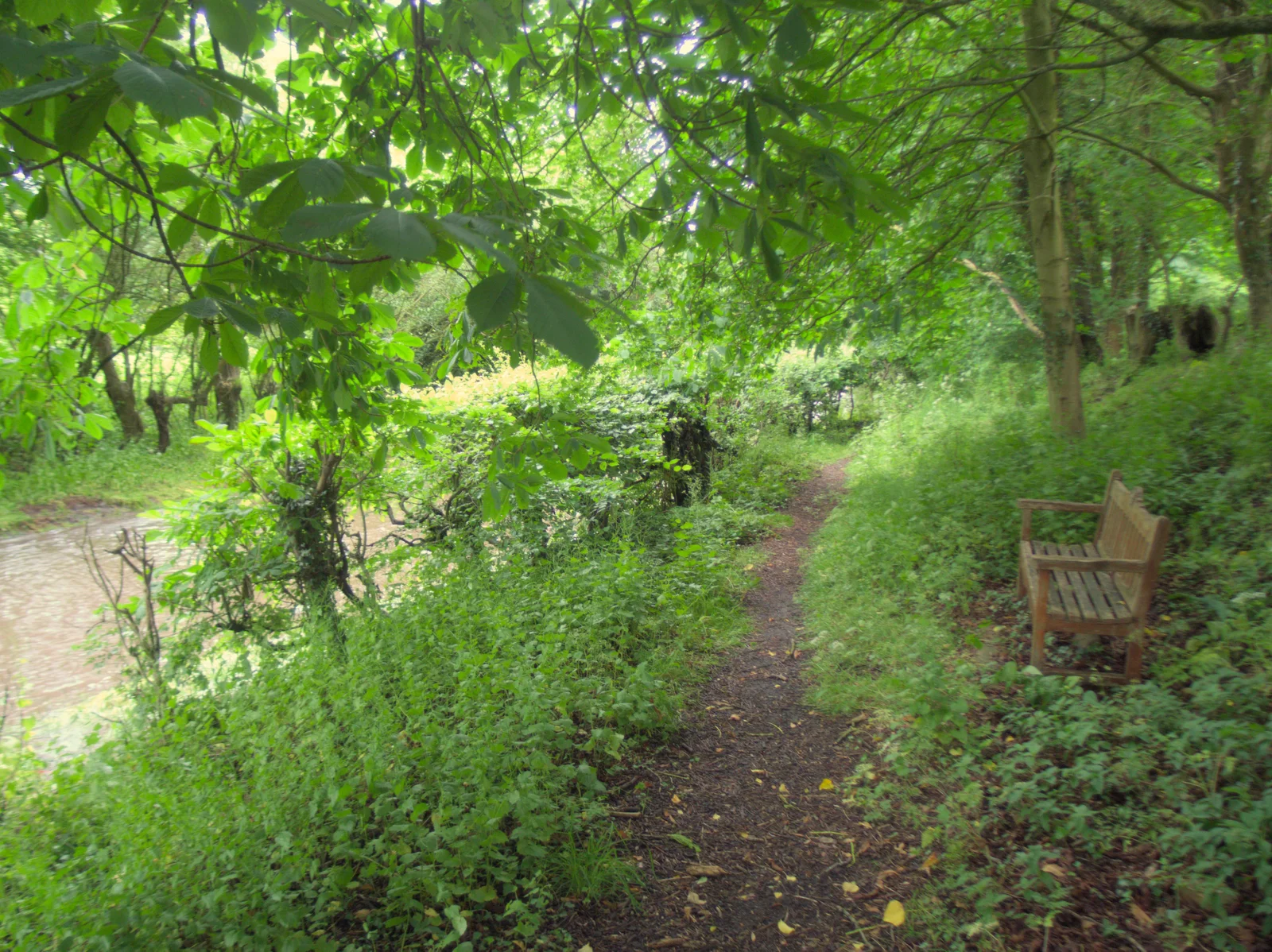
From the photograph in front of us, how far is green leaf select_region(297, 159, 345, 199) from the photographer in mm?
1057

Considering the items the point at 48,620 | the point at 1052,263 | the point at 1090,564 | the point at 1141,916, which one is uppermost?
the point at 1052,263

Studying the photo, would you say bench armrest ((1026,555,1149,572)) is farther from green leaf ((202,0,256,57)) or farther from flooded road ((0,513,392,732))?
flooded road ((0,513,392,732))

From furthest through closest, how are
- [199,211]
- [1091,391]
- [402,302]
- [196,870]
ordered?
[402,302], [1091,391], [196,870], [199,211]

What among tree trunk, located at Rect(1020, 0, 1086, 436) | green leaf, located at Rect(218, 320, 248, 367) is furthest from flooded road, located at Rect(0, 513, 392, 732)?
tree trunk, located at Rect(1020, 0, 1086, 436)

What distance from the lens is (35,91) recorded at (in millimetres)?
928

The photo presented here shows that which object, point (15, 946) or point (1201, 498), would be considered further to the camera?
point (1201, 498)

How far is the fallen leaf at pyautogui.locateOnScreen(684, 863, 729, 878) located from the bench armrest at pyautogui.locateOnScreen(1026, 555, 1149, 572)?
7.72 feet

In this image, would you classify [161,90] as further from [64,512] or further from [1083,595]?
[64,512]

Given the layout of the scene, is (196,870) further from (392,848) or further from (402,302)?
(402,302)

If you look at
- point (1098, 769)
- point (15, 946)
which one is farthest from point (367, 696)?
point (1098, 769)

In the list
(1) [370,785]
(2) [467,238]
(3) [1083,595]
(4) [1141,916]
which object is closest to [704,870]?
(1) [370,785]

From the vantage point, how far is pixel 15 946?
2072mm

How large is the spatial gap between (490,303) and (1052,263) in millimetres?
7253

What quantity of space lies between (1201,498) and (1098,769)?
2.93 m
